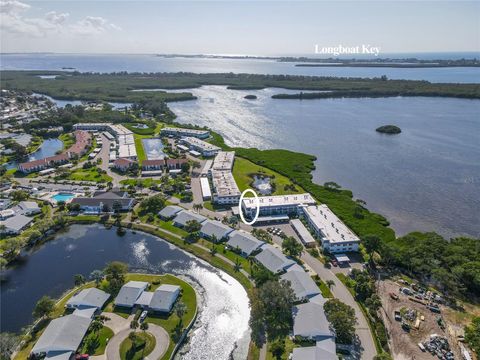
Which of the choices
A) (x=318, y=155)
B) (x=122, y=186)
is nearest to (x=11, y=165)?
(x=122, y=186)

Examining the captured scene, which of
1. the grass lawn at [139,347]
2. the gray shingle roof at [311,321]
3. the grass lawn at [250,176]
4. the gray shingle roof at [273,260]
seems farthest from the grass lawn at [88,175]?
the gray shingle roof at [311,321]

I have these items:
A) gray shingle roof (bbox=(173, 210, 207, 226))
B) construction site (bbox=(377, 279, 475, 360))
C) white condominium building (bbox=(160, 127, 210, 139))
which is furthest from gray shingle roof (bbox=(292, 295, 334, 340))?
white condominium building (bbox=(160, 127, 210, 139))

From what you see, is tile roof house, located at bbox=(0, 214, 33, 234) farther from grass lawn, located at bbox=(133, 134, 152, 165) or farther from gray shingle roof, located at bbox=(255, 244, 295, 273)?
gray shingle roof, located at bbox=(255, 244, 295, 273)

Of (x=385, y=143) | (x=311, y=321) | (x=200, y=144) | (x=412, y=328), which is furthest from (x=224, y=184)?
(x=385, y=143)

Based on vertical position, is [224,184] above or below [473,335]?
above

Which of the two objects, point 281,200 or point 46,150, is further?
point 46,150

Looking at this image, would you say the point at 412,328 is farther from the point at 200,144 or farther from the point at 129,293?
the point at 200,144

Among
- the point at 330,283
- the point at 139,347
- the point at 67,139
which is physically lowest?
the point at 139,347
